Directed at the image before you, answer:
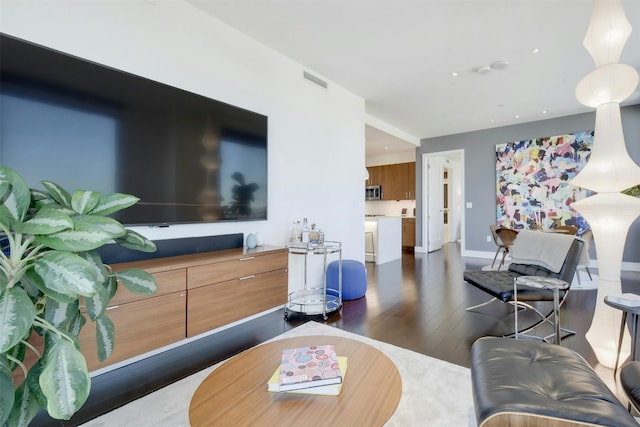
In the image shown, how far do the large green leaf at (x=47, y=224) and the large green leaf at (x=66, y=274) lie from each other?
71 mm

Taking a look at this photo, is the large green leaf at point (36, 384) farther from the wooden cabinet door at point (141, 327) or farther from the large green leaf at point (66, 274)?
the wooden cabinet door at point (141, 327)

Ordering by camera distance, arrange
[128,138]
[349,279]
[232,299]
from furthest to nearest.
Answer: [349,279], [232,299], [128,138]

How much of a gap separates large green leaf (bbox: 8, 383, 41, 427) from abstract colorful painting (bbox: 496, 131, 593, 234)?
7127 mm

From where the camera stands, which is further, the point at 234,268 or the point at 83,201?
the point at 234,268

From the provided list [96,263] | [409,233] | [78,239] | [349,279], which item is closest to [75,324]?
[96,263]

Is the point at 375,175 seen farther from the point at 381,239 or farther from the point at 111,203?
the point at 111,203

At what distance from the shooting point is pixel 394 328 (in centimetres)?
271

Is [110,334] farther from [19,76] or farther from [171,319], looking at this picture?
[19,76]

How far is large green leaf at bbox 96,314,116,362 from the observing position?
112 centimetres

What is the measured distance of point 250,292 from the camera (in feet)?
8.60

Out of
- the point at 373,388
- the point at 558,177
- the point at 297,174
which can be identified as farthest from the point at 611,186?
the point at 558,177

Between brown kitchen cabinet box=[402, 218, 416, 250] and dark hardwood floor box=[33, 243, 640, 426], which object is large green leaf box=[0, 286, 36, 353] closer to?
dark hardwood floor box=[33, 243, 640, 426]

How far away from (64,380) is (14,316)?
0.68 ft

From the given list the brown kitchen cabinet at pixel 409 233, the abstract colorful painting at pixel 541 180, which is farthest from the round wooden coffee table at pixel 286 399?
the brown kitchen cabinet at pixel 409 233
